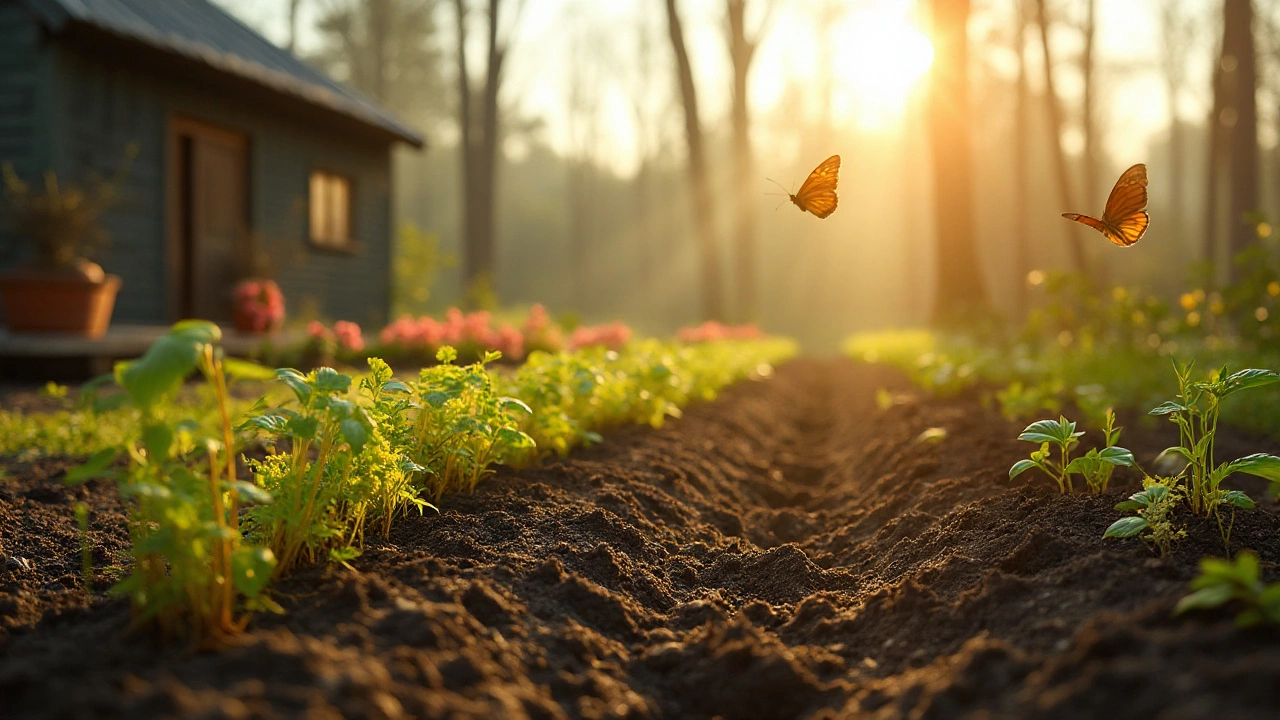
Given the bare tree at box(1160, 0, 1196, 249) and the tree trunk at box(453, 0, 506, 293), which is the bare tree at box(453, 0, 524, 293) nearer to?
the tree trunk at box(453, 0, 506, 293)

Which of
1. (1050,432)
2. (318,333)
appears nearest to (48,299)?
(318,333)

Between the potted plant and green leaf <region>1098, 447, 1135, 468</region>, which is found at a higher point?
the potted plant

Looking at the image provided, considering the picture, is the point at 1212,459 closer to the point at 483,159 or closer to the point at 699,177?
the point at 699,177

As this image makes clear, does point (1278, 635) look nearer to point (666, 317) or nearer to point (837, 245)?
point (666, 317)

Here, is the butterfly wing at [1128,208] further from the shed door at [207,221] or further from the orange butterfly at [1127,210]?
the shed door at [207,221]

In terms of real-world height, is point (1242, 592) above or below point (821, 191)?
below

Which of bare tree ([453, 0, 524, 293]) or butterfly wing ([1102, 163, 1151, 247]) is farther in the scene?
bare tree ([453, 0, 524, 293])

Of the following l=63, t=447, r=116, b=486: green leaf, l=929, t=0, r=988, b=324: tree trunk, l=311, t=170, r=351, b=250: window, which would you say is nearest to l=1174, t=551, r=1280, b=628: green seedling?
l=63, t=447, r=116, b=486: green leaf
